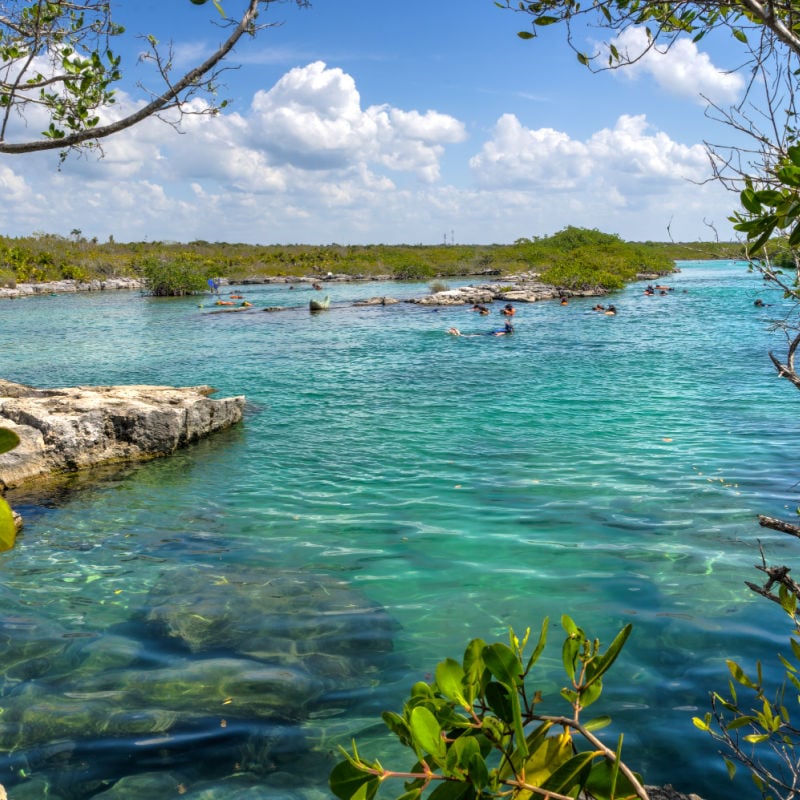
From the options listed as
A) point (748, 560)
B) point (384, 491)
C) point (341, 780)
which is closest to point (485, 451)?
point (384, 491)

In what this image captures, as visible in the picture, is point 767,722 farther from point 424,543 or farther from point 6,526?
point 424,543

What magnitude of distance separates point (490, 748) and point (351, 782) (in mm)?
306

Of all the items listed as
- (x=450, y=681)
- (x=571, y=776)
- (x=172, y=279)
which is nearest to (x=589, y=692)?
(x=571, y=776)

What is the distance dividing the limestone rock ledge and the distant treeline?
124 feet

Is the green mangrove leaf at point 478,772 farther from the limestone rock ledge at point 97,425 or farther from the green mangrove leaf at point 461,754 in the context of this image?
the limestone rock ledge at point 97,425

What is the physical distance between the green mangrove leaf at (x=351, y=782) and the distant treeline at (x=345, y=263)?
153 ft

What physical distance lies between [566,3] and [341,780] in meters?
3.44

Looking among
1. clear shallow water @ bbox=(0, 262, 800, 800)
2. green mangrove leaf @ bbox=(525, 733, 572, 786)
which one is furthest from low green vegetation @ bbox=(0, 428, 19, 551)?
clear shallow water @ bbox=(0, 262, 800, 800)

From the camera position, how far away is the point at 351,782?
1304 mm

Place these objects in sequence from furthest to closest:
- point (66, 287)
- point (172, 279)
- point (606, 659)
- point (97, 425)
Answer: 1. point (66, 287)
2. point (172, 279)
3. point (97, 425)
4. point (606, 659)

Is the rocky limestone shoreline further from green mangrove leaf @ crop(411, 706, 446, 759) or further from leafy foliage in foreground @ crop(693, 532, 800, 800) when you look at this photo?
green mangrove leaf @ crop(411, 706, 446, 759)

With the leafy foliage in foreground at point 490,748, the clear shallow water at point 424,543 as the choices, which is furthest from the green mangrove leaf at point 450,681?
the clear shallow water at point 424,543

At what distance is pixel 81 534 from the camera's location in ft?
25.5

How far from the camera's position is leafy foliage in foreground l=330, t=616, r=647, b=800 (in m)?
1.28
